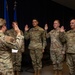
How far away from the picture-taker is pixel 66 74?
548cm

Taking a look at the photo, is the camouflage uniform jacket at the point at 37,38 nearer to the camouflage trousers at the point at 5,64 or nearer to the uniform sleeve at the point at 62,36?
the uniform sleeve at the point at 62,36

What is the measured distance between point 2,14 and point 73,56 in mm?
2407

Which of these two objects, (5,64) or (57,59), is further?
(57,59)

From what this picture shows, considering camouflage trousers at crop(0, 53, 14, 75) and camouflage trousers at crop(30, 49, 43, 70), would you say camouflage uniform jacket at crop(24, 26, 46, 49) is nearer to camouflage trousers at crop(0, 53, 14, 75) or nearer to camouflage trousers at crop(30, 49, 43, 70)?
camouflage trousers at crop(30, 49, 43, 70)

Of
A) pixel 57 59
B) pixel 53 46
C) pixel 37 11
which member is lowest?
pixel 57 59

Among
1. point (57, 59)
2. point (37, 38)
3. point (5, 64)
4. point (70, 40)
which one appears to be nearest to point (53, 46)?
point (57, 59)

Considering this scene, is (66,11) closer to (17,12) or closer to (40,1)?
(40,1)

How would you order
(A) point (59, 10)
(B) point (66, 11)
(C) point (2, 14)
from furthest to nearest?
(B) point (66, 11) < (A) point (59, 10) < (C) point (2, 14)

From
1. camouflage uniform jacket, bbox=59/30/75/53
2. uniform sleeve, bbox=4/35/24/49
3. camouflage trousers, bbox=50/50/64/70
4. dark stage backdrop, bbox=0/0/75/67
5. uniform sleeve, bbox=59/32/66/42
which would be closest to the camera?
uniform sleeve, bbox=4/35/24/49

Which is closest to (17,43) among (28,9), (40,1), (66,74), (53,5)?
(66,74)

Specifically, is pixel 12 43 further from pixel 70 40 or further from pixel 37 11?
pixel 37 11

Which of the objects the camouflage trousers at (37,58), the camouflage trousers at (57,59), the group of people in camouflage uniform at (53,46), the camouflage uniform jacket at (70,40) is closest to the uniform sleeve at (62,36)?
the group of people in camouflage uniform at (53,46)

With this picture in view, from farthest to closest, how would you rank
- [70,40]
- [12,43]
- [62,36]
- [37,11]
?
[37,11] → [62,36] → [70,40] → [12,43]

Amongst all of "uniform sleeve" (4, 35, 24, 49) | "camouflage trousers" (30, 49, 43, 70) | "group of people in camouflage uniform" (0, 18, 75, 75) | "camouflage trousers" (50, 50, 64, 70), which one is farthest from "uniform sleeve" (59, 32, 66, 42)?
"uniform sleeve" (4, 35, 24, 49)
